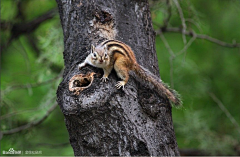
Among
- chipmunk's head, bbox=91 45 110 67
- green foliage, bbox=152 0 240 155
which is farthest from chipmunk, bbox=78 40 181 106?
green foliage, bbox=152 0 240 155

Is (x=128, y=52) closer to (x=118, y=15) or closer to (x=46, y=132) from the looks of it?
(x=118, y=15)

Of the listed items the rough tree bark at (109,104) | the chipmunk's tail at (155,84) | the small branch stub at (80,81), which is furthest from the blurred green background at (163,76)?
the small branch stub at (80,81)

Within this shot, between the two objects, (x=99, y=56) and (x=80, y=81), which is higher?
(x=99, y=56)

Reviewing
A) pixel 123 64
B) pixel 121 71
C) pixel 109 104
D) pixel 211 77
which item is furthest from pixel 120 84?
pixel 211 77

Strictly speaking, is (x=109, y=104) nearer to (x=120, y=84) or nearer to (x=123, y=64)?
(x=120, y=84)

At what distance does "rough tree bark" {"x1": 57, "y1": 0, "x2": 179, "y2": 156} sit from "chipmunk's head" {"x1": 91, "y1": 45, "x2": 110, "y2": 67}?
0.09 meters

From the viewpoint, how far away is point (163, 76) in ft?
20.9

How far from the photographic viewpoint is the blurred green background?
572 centimetres

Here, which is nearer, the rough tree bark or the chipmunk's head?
the rough tree bark

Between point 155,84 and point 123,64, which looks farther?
point 123,64

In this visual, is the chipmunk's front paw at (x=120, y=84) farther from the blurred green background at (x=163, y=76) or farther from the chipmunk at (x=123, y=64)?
the blurred green background at (x=163, y=76)

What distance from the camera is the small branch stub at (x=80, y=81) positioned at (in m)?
2.74

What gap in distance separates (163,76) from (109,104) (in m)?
3.86

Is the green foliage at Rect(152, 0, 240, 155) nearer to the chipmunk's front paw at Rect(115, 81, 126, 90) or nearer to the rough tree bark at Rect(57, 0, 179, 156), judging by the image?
the rough tree bark at Rect(57, 0, 179, 156)
